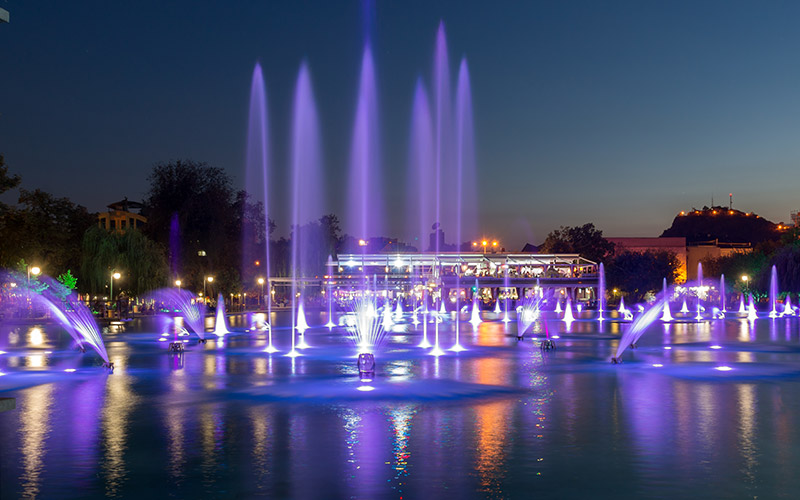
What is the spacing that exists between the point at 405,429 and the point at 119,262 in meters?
56.9

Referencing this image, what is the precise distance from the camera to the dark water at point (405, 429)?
959 cm

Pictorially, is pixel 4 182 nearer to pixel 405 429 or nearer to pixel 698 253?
pixel 405 429

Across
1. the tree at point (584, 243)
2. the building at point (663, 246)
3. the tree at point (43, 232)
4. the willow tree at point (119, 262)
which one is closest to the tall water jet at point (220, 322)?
the tree at point (43, 232)

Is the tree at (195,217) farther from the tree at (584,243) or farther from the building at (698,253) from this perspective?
the building at (698,253)

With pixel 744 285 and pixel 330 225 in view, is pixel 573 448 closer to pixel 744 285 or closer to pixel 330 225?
pixel 744 285

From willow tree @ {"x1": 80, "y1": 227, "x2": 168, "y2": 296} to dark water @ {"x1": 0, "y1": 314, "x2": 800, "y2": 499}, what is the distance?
136 ft

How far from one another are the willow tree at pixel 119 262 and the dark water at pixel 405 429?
41.5m

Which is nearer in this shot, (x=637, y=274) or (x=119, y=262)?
(x=119, y=262)

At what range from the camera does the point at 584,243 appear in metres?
136

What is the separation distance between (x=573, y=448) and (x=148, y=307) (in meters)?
71.5

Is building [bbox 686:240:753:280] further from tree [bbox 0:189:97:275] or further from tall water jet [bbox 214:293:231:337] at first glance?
tall water jet [bbox 214:293:231:337]

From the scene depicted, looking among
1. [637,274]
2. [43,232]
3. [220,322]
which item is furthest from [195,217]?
[637,274]

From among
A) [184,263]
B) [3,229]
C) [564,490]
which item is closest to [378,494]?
[564,490]

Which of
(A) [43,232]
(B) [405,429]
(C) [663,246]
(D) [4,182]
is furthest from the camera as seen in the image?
(C) [663,246]
